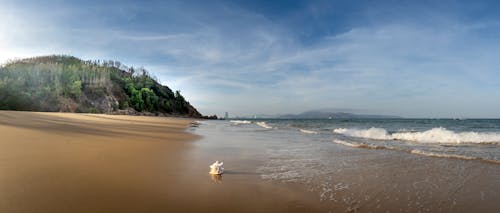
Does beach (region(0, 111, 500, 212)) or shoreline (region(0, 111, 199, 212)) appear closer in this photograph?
shoreline (region(0, 111, 199, 212))

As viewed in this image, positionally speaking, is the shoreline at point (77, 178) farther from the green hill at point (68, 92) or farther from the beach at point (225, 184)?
the green hill at point (68, 92)

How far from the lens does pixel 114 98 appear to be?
245ft

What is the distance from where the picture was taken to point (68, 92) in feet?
205

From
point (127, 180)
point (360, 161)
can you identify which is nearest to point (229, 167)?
point (127, 180)

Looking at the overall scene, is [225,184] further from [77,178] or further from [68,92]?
[68,92]

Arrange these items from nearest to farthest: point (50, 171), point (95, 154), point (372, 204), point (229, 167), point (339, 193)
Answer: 1. point (372, 204)
2. point (339, 193)
3. point (50, 171)
4. point (229, 167)
5. point (95, 154)

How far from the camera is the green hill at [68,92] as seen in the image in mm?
50188

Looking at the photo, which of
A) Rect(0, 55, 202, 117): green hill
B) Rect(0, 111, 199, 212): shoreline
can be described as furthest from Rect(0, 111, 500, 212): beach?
Rect(0, 55, 202, 117): green hill

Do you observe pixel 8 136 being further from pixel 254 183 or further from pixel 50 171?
pixel 254 183

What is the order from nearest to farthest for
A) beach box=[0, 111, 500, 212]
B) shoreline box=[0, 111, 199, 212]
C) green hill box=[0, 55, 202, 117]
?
shoreline box=[0, 111, 199, 212]
beach box=[0, 111, 500, 212]
green hill box=[0, 55, 202, 117]

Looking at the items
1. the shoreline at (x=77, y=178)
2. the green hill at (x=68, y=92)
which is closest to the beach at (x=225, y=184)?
the shoreline at (x=77, y=178)

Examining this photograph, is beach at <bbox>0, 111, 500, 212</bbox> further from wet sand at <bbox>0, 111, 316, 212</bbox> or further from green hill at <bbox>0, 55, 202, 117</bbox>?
green hill at <bbox>0, 55, 202, 117</bbox>

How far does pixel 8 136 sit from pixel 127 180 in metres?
6.06

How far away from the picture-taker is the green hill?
50.2m
